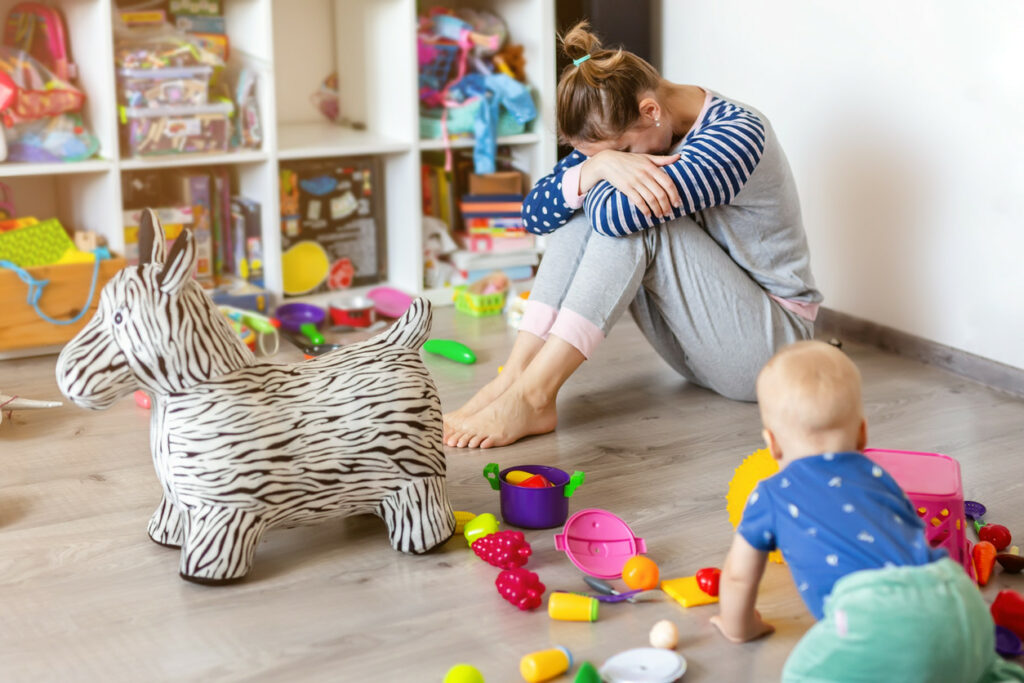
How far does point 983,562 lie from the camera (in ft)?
4.58

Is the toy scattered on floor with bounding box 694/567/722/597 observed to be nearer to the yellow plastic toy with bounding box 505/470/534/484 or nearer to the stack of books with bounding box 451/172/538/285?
the yellow plastic toy with bounding box 505/470/534/484

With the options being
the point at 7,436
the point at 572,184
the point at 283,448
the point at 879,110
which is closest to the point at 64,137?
the point at 7,436

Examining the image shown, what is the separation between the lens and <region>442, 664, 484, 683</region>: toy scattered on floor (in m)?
1.17

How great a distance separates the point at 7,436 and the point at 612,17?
5.66 feet

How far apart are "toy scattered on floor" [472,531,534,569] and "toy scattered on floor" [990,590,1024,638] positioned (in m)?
0.55

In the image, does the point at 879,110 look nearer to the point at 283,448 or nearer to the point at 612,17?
the point at 612,17

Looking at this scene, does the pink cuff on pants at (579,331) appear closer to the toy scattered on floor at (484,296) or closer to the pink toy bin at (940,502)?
the pink toy bin at (940,502)

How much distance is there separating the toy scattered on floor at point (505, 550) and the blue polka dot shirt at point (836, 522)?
1.29ft

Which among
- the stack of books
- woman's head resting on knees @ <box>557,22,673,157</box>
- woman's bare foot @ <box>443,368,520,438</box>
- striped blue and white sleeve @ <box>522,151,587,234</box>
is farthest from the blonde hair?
the stack of books

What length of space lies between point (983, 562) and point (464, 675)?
664mm

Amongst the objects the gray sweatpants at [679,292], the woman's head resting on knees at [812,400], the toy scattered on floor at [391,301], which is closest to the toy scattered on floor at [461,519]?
the gray sweatpants at [679,292]

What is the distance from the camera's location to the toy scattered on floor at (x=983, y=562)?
1396mm

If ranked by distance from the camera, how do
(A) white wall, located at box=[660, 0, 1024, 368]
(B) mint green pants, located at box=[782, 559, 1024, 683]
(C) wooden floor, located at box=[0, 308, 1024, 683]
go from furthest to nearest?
(A) white wall, located at box=[660, 0, 1024, 368], (C) wooden floor, located at box=[0, 308, 1024, 683], (B) mint green pants, located at box=[782, 559, 1024, 683]

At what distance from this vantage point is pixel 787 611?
135cm
